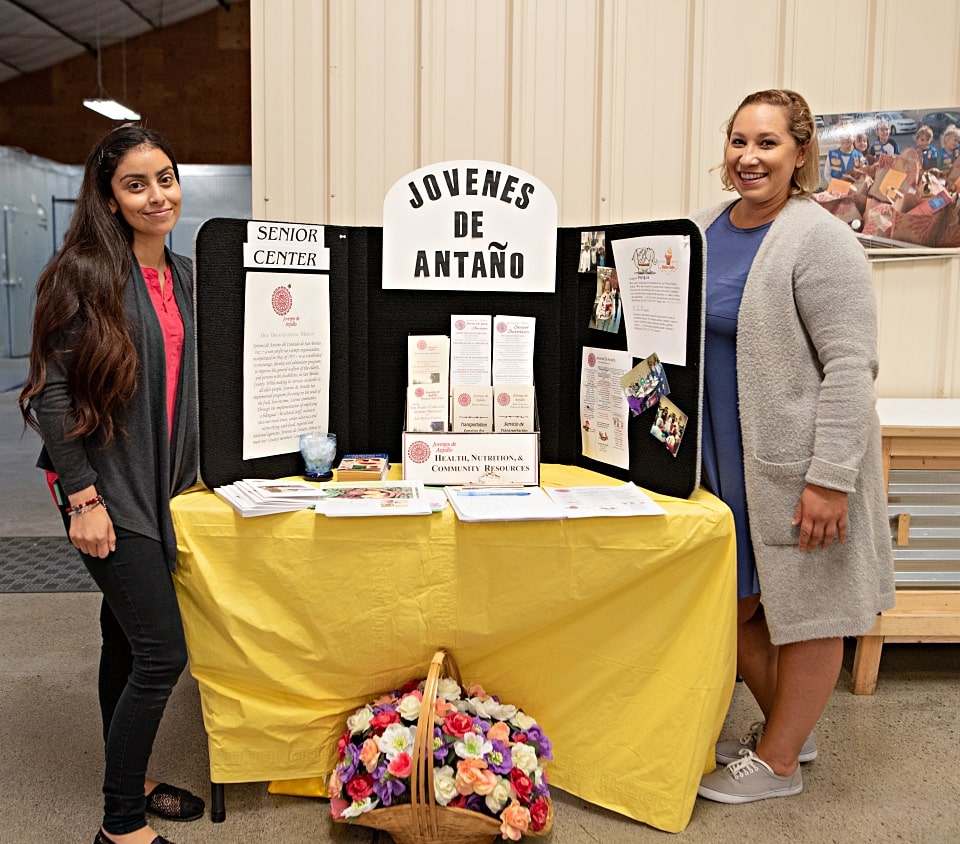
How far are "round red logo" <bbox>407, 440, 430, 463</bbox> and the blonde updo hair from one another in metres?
1.00

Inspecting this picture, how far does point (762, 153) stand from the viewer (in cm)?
192

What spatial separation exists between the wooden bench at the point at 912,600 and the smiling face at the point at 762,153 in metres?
1.00

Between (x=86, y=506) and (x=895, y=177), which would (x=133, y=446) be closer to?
(x=86, y=506)

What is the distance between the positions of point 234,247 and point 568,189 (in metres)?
1.38

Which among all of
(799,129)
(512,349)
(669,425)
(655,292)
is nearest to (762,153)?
(799,129)

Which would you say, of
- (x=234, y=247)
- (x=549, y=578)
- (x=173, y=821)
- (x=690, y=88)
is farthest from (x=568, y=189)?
(x=173, y=821)

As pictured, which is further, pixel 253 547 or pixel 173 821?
pixel 173 821

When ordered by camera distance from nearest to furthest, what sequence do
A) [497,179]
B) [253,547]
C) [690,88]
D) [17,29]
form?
1. [253,547]
2. [497,179]
3. [690,88]
4. [17,29]

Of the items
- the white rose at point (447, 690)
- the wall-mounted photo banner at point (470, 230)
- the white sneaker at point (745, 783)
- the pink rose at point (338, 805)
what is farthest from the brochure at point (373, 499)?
the white sneaker at point (745, 783)

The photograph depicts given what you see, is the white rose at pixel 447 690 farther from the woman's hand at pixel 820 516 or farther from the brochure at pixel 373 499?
the woman's hand at pixel 820 516

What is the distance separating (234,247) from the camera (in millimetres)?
2012

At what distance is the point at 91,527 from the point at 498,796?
979 millimetres

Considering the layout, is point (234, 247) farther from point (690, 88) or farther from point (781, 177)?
point (690, 88)

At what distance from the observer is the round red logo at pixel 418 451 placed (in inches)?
83.7
